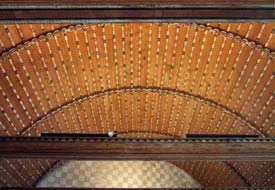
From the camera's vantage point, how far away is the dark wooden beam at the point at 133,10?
5637 millimetres

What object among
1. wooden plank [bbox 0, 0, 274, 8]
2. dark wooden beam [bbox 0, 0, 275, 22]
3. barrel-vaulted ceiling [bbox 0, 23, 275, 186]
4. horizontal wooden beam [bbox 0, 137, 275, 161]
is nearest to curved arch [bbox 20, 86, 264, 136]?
barrel-vaulted ceiling [bbox 0, 23, 275, 186]

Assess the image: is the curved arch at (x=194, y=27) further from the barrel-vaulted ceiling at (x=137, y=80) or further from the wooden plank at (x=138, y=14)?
the wooden plank at (x=138, y=14)

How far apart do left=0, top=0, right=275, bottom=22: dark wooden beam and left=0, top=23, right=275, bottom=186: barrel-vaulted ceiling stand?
7.08 m

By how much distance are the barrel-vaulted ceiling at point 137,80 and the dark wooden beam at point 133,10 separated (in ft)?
23.2

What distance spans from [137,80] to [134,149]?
6888 mm

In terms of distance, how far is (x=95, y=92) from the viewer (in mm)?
16500

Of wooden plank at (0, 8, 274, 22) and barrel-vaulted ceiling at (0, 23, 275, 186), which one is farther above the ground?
wooden plank at (0, 8, 274, 22)

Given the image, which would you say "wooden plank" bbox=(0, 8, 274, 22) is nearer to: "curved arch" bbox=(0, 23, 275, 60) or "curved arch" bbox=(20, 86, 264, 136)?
"curved arch" bbox=(0, 23, 275, 60)

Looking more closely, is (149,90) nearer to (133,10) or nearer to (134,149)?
(134,149)

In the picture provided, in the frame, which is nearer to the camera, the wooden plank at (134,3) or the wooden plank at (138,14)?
the wooden plank at (134,3)

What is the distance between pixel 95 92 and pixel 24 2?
11.0 metres

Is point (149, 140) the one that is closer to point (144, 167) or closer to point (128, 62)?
point (128, 62)

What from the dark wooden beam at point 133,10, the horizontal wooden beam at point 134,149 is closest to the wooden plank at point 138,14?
the dark wooden beam at point 133,10

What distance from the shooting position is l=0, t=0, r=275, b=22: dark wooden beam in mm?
5637
